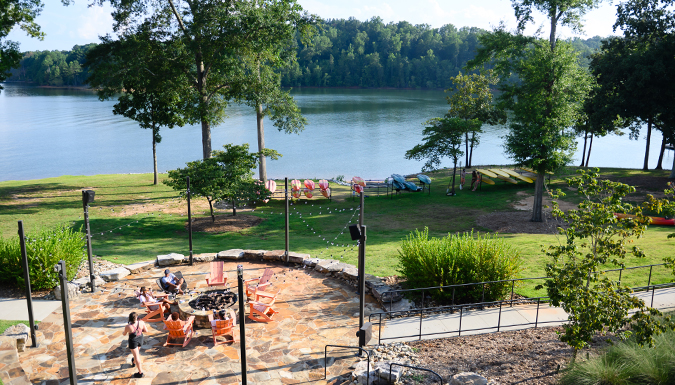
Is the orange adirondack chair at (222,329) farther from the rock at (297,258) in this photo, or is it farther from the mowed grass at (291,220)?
A: the mowed grass at (291,220)

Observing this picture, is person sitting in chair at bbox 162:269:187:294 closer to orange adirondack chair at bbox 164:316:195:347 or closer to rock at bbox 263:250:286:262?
orange adirondack chair at bbox 164:316:195:347

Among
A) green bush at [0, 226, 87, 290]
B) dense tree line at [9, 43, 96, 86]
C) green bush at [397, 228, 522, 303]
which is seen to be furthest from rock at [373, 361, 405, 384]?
dense tree line at [9, 43, 96, 86]

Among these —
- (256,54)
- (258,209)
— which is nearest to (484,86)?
(256,54)

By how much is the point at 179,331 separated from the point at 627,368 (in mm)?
8155

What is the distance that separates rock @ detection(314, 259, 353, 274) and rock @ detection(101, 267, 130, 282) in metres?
5.53

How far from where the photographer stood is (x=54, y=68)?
12162 cm

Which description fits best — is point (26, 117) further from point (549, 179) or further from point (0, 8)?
point (549, 179)

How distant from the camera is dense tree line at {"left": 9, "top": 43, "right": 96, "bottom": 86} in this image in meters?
112

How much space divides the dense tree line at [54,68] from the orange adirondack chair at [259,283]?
11032cm

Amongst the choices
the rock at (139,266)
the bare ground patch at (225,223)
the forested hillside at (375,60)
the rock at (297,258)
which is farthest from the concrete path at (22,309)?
the forested hillside at (375,60)

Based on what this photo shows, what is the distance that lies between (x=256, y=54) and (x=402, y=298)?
1932cm

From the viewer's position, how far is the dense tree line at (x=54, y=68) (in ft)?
367

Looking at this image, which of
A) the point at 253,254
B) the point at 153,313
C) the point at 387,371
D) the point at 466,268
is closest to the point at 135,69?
the point at 253,254

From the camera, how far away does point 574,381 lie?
718cm
